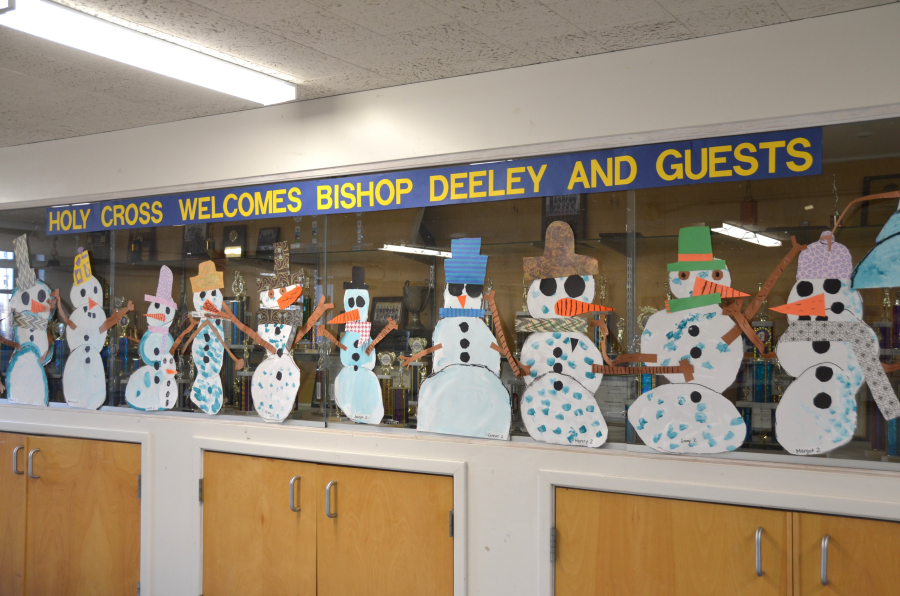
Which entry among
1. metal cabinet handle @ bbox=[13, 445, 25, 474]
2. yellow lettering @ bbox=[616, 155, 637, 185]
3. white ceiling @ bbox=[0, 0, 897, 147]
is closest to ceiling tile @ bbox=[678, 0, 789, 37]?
white ceiling @ bbox=[0, 0, 897, 147]

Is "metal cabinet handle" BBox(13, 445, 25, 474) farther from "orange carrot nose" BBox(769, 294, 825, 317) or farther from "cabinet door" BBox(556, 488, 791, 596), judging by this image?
"orange carrot nose" BBox(769, 294, 825, 317)

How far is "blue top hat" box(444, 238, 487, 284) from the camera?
3.29 m

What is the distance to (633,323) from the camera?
9.75ft

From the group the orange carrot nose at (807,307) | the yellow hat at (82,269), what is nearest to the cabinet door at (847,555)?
the orange carrot nose at (807,307)

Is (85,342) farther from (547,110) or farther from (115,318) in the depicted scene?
(547,110)

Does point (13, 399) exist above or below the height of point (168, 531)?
above

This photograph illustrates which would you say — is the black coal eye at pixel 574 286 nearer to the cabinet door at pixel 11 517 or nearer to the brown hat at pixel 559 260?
the brown hat at pixel 559 260

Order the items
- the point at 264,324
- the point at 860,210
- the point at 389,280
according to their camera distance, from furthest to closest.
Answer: the point at 264,324, the point at 389,280, the point at 860,210

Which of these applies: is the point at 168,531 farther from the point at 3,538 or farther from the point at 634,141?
the point at 634,141

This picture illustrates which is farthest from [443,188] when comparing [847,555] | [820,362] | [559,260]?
[847,555]

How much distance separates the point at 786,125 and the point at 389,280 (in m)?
1.87

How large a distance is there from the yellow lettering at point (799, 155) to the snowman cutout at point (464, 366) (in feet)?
4.36

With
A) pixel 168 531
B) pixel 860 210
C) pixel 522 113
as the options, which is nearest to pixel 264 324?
pixel 168 531

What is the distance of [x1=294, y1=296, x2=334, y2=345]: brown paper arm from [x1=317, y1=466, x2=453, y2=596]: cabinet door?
69cm
